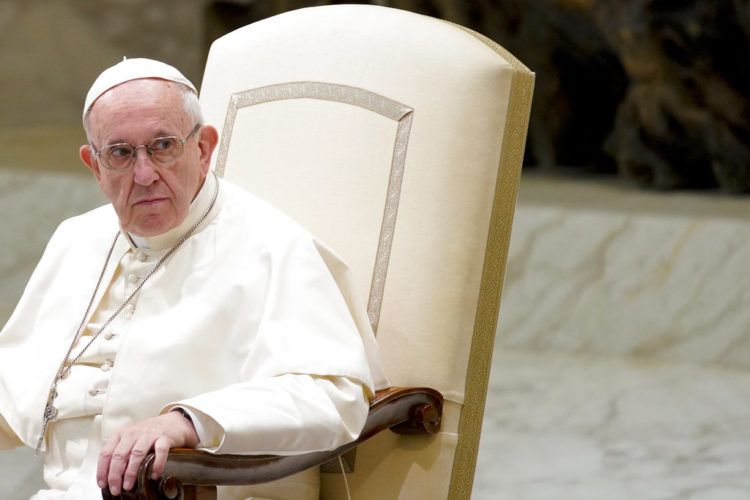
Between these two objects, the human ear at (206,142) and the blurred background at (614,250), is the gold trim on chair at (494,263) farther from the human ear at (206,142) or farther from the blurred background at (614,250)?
the blurred background at (614,250)

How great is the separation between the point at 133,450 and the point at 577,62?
5.02 meters

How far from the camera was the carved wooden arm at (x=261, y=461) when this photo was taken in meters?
1.98

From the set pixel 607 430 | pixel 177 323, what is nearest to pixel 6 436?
pixel 177 323

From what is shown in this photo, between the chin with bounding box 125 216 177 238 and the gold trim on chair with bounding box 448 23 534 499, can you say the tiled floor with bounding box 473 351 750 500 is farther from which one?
the chin with bounding box 125 216 177 238

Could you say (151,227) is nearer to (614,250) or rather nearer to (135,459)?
(135,459)

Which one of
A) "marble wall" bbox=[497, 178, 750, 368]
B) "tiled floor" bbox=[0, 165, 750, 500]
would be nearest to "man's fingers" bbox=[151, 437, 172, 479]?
"tiled floor" bbox=[0, 165, 750, 500]

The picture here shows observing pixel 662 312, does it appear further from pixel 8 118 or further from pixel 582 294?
pixel 8 118

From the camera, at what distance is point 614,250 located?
5180 millimetres

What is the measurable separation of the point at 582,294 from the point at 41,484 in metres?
2.19

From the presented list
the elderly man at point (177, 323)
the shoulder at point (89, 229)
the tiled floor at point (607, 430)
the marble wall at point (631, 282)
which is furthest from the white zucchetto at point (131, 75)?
the marble wall at point (631, 282)

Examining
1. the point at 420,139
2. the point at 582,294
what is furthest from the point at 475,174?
the point at 582,294

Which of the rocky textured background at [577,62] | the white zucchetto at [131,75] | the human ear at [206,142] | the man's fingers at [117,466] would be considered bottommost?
the man's fingers at [117,466]

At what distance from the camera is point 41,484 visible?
167 inches

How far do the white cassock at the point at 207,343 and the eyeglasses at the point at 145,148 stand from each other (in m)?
0.19
